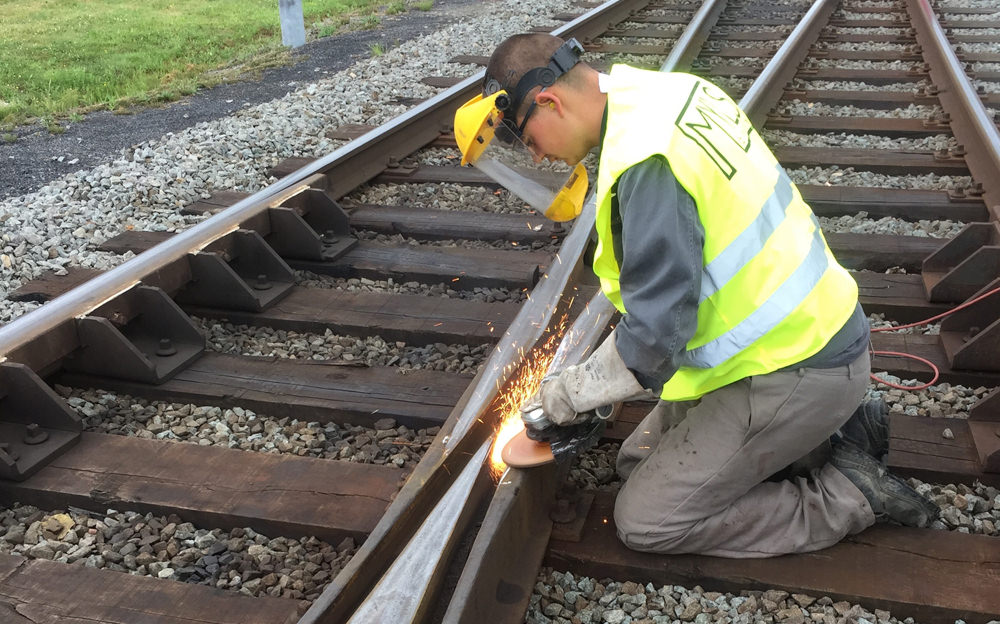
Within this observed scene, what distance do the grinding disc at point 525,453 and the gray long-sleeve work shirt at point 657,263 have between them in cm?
44

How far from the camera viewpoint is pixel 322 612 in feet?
7.47

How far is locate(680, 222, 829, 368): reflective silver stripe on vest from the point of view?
2.62m

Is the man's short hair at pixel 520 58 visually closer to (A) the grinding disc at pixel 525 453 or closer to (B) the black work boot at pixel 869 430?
(A) the grinding disc at pixel 525 453

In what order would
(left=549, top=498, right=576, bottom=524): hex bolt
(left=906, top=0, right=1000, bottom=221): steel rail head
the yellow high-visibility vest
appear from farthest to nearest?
(left=906, top=0, right=1000, bottom=221): steel rail head, (left=549, top=498, right=576, bottom=524): hex bolt, the yellow high-visibility vest

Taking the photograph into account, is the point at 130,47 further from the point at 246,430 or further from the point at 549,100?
the point at 549,100

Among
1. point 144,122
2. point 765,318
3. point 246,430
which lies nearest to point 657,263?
point 765,318

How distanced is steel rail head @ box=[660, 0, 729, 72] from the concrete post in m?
4.11

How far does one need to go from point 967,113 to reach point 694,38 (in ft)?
9.40

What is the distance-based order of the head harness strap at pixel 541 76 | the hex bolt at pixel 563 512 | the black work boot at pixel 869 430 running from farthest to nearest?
the black work boot at pixel 869 430
the hex bolt at pixel 563 512
the head harness strap at pixel 541 76

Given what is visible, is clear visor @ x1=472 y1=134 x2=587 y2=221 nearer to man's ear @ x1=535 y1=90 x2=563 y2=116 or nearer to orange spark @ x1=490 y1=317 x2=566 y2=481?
man's ear @ x1=535 y1=90 x2=563 y2=116

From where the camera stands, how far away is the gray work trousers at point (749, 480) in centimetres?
274

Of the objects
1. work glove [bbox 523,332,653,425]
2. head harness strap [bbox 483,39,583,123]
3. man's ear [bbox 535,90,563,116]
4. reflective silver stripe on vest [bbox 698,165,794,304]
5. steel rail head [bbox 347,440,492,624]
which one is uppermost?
head harness strap [bbox 483,39,583,123]

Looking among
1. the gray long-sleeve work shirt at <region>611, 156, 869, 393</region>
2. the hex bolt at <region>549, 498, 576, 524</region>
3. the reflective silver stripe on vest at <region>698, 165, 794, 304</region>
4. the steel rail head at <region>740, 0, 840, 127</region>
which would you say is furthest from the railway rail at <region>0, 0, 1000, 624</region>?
the reflective silver stripe on vest at <region>698, 165, 794, 304</region>

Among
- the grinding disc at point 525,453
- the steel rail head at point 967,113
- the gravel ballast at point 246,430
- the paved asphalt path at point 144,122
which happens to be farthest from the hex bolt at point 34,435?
the steel rail head at point 967,113
